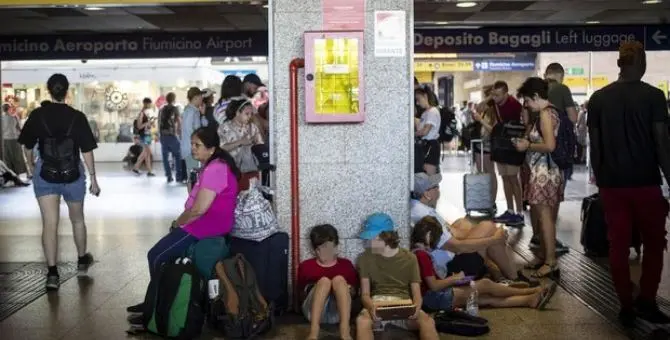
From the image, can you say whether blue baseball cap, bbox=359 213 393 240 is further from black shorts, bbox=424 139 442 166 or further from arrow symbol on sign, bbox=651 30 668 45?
arrow symbol on sign, bbox=651 30 668 45

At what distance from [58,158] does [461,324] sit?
12.4 ft

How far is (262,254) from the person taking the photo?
19.6ft

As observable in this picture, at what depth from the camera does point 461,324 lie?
18.7ft

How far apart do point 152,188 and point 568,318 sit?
11872 millimetres

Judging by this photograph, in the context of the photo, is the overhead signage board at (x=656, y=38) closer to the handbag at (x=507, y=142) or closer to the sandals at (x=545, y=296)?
the handbag at (x=507, y=142)

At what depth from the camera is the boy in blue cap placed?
5586 mm

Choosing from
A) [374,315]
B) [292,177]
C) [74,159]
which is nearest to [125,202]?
[74,159]

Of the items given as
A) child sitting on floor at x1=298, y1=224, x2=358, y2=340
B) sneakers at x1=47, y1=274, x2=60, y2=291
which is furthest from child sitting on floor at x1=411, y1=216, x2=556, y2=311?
sneakers at x1=47, y1=274, x2=60, y2=291

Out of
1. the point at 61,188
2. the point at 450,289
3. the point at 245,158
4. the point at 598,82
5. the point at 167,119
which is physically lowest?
the point at 450,289

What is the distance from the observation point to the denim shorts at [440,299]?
6.06m

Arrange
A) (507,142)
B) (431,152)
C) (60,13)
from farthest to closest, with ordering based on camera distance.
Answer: (60,13) < (431,152) < (507,142)

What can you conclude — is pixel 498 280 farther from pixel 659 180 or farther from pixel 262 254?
pixel 262 254

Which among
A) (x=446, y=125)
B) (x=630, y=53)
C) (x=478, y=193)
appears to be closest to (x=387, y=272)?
(x=630, y=53)

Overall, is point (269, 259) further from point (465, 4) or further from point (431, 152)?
point (465, 4)
